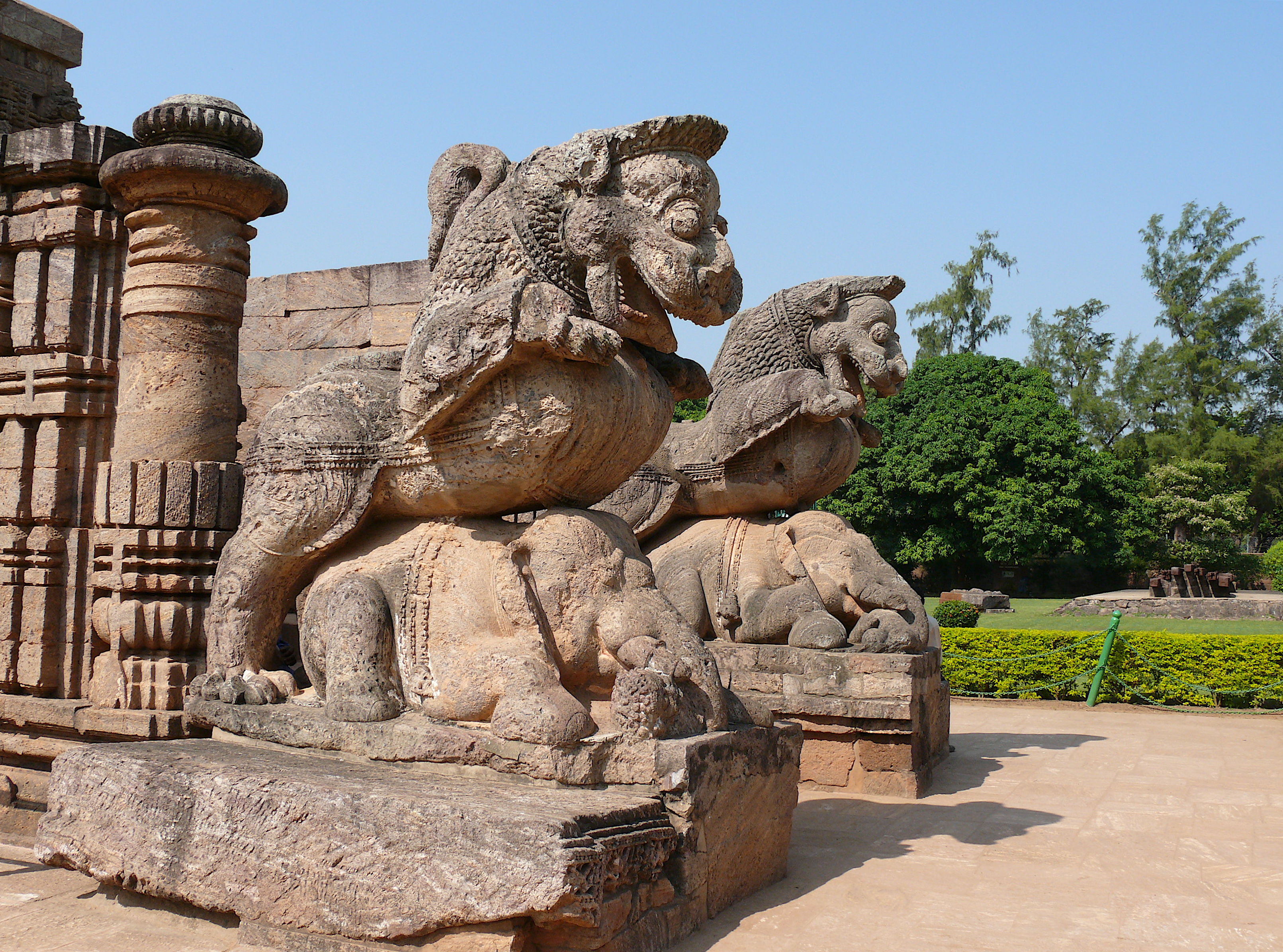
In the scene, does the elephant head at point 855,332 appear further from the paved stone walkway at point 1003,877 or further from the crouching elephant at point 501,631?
the crouching elephant at point 501,631

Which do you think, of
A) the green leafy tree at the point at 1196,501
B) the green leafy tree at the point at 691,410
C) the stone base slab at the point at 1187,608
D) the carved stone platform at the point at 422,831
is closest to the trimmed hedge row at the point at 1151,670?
the carved stone platform at the point at 422,831

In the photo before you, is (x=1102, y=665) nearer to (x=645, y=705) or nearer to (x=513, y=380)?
(x=645, y=705)

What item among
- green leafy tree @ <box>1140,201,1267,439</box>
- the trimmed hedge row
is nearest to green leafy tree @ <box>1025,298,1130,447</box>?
green leafy tree @ <box>1140,201,1267,439</box>

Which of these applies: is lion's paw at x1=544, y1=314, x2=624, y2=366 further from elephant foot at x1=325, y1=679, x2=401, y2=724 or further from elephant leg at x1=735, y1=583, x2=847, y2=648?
elephant leg at x1=735, y1=583, x2=847, y2=648

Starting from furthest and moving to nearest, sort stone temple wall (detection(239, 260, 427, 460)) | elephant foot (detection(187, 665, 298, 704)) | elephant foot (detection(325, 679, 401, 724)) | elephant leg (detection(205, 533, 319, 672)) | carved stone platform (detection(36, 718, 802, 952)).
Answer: stone temple wall (detection(239, 260, 427, 460))
elephant leg (detection(205, 533, 319, 672))
elephant foot (detection(187, 665, 298, 704))
elephant foot (detection(325, 679, 401, 724))
carved stone platform (detection(36, 718, 802, 952))

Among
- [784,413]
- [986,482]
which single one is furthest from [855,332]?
[986,482]

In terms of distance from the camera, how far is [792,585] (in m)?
6.02

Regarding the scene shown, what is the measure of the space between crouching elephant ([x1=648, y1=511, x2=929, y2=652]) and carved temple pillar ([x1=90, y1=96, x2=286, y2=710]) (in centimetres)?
248

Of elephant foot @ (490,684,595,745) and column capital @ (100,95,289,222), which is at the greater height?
column capital @ (100,95,289,222)

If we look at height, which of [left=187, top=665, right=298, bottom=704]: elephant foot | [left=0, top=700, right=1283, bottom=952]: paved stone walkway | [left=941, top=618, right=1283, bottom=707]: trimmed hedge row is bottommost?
[left=0, top=700, right=1283, bottom=952]: paved stone walkway

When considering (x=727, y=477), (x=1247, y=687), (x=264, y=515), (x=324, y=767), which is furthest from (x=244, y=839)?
(x=1247, y=687)

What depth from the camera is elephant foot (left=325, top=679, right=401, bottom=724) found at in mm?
3184

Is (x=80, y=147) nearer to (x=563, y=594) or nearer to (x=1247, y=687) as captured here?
(x=563, y=594)

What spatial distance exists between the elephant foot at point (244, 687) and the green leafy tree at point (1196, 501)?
3241cm
